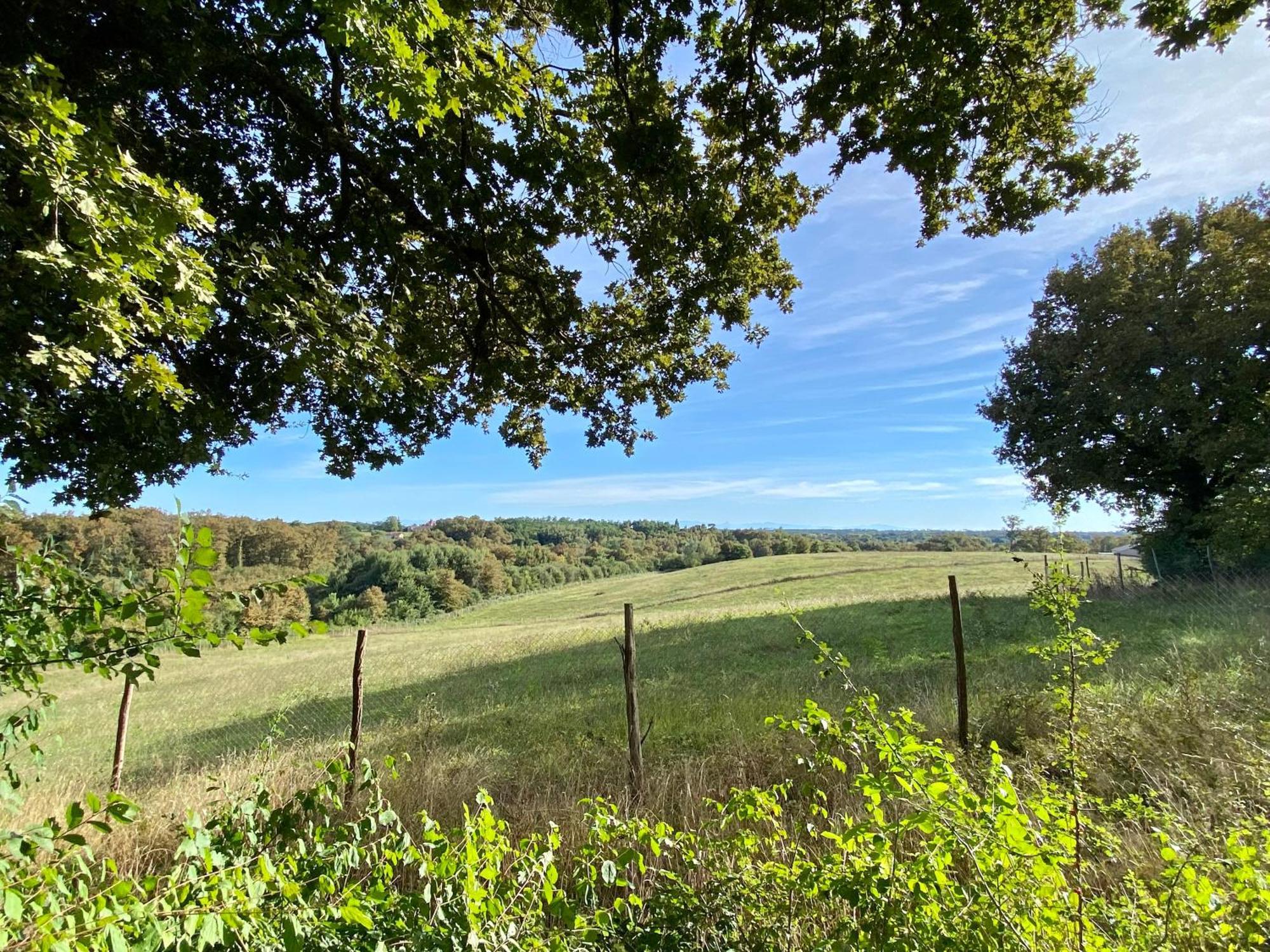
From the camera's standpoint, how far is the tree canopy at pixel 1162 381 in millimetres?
16375

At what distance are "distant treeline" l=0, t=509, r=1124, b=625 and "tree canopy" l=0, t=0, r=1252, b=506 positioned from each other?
1039 inches

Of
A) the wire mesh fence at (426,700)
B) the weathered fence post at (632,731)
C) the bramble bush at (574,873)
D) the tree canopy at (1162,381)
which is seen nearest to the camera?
the bramble bush at (574,873)

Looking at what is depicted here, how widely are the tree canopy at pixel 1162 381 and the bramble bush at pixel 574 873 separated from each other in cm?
1941

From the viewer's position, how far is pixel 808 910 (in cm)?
312

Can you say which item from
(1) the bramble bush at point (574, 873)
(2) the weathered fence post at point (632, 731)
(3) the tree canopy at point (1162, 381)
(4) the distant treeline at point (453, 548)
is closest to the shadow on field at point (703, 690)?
(1) the bramble bush at point (574, 873)

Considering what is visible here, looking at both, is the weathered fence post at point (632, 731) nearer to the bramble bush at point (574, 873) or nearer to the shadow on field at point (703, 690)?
the shadow on field at point (703, 690)

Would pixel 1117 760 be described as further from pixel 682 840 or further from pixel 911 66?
pixel 911 66

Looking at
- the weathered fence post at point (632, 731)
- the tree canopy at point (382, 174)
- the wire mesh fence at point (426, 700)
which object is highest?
the tree canopy at point (382, 174)

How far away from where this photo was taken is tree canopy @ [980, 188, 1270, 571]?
1638 cm

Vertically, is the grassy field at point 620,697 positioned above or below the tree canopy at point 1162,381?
below

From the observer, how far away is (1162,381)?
59.4 ft

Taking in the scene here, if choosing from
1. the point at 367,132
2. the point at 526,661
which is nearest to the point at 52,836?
the point at 367,132

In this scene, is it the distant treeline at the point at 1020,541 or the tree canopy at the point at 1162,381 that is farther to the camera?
the tree canopy at the point at 1162,381

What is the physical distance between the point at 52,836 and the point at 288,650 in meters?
40.9
